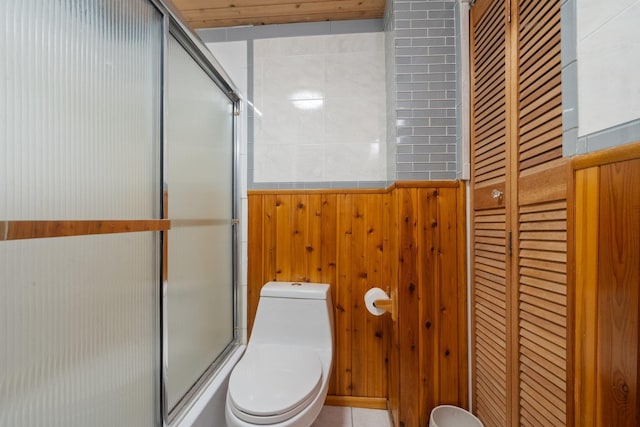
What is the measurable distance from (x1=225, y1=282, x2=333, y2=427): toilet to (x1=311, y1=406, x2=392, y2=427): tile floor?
1.25 ft

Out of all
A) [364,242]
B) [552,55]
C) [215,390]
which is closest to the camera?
[552,55]

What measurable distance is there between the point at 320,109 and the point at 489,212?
106 centimetres

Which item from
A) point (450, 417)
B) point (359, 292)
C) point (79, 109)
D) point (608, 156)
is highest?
point (79, 109)

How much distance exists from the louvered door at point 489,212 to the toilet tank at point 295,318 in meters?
0.69

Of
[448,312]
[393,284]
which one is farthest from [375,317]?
[448,312]

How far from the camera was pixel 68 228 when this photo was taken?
63 centimetres

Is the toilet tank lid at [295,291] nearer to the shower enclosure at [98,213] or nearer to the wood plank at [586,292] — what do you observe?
the shower enclosure at [98,213]

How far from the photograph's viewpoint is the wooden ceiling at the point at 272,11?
1.55 m

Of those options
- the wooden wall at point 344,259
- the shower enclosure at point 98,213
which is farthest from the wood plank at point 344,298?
the shower enclosure at point 98,213

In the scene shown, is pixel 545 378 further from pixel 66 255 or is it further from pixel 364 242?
pixel 66 255

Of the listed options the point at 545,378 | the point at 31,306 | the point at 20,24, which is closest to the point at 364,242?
the point at 545,378

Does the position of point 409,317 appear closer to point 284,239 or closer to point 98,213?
point 284,239

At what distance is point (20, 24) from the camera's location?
0.56 metres

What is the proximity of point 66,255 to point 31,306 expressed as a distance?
4.7 inches
